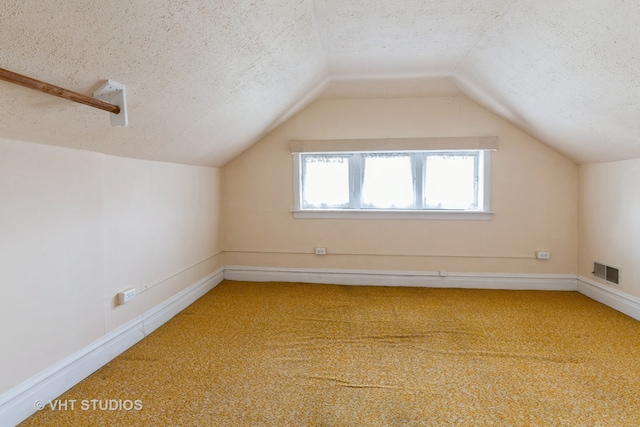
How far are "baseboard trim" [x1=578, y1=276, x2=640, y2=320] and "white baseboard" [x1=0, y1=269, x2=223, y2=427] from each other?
397cm

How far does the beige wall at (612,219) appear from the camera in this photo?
2.82 m

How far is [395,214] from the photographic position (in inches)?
149

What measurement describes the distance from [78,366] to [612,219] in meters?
4.35

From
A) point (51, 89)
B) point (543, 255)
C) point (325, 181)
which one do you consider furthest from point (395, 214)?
point (51, 89)

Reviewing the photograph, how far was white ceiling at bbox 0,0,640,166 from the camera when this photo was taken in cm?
133

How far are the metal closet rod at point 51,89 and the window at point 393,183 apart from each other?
246cm

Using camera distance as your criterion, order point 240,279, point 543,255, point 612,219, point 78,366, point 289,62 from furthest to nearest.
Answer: point 240,279
point 543,255
point 612,219
point 289,62
point 78,366

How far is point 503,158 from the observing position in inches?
141

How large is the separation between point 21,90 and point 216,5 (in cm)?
88

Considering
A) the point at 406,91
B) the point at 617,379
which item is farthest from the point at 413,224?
the point at 617,379

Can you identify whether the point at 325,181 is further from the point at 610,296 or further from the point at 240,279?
the point at 610,296

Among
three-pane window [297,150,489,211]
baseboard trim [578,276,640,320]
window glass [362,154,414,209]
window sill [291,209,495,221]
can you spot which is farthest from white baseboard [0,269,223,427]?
baseboard trim [578,276,640,320]

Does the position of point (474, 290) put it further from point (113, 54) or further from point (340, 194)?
point (113, 54)

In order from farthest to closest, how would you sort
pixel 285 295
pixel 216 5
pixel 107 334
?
pixel 285 295 < pixel 107 334 < pixel 216 5
